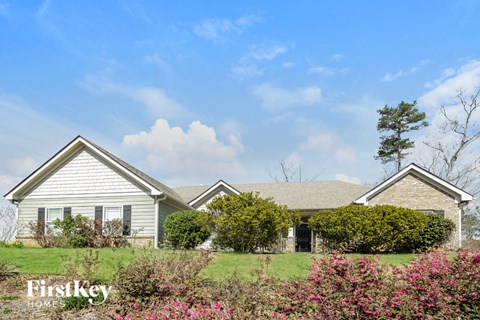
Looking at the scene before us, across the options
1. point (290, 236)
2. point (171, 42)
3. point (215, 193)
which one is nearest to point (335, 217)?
point (290, 236)

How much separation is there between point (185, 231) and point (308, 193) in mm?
9660

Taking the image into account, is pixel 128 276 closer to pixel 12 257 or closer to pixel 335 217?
pixel 12 257

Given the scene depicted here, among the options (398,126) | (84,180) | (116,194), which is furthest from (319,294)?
(398,126)

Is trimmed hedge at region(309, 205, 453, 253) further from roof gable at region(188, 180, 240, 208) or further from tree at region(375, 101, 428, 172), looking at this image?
tree at region(375, 101, 428, 172)

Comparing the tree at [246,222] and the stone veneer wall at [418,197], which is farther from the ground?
the stone veneer wall at [418,197]

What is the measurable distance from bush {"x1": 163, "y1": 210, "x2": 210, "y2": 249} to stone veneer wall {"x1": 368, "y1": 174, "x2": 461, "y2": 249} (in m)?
8.57

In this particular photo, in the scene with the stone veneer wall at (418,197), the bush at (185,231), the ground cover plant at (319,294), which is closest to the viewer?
the ground cover plant at (319,294)

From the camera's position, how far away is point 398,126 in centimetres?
3894

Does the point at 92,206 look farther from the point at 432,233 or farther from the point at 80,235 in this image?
the point at 432,233

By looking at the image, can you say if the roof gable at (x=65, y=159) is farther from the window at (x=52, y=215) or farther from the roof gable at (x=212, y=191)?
the roof gable at (x=212, y=191)

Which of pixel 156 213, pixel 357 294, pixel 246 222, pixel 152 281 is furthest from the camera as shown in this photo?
pixel 156 213

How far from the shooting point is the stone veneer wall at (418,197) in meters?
21.2

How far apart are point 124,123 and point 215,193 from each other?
1108 centimetres

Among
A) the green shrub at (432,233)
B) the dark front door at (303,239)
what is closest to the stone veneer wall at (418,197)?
Result: the green shrub at (432,233)
